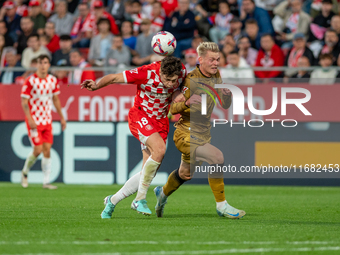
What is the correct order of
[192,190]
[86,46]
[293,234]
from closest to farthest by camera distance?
[293,234]
[192,190]
[86,46]

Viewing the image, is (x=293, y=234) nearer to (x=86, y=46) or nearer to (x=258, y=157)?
(x=258, y=157)

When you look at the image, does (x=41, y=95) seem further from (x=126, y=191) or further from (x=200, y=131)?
(x=126, y=191)

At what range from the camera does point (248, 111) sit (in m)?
12.2

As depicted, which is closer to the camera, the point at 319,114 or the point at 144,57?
the point at 319,114

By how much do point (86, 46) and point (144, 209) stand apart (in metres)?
9.92

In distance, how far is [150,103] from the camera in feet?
22.9

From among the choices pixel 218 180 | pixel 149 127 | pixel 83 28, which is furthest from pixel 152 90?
pixel 83 28

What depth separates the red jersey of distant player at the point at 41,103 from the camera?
11641 millimetres

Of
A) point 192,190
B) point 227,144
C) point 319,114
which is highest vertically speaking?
point 319,114

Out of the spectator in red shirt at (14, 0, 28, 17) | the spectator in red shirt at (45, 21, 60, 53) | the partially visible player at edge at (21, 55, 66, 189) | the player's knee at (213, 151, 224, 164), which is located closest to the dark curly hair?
the player's knee at (213, 151, 224, 164)

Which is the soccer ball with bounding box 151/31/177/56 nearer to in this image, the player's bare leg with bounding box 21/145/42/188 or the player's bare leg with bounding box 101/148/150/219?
the player's bare leg with bounding box 101/148/150/219

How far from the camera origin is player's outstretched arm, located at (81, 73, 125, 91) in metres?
6.27

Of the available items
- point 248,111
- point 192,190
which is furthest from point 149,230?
point 248,111

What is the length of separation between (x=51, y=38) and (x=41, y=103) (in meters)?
4.70
